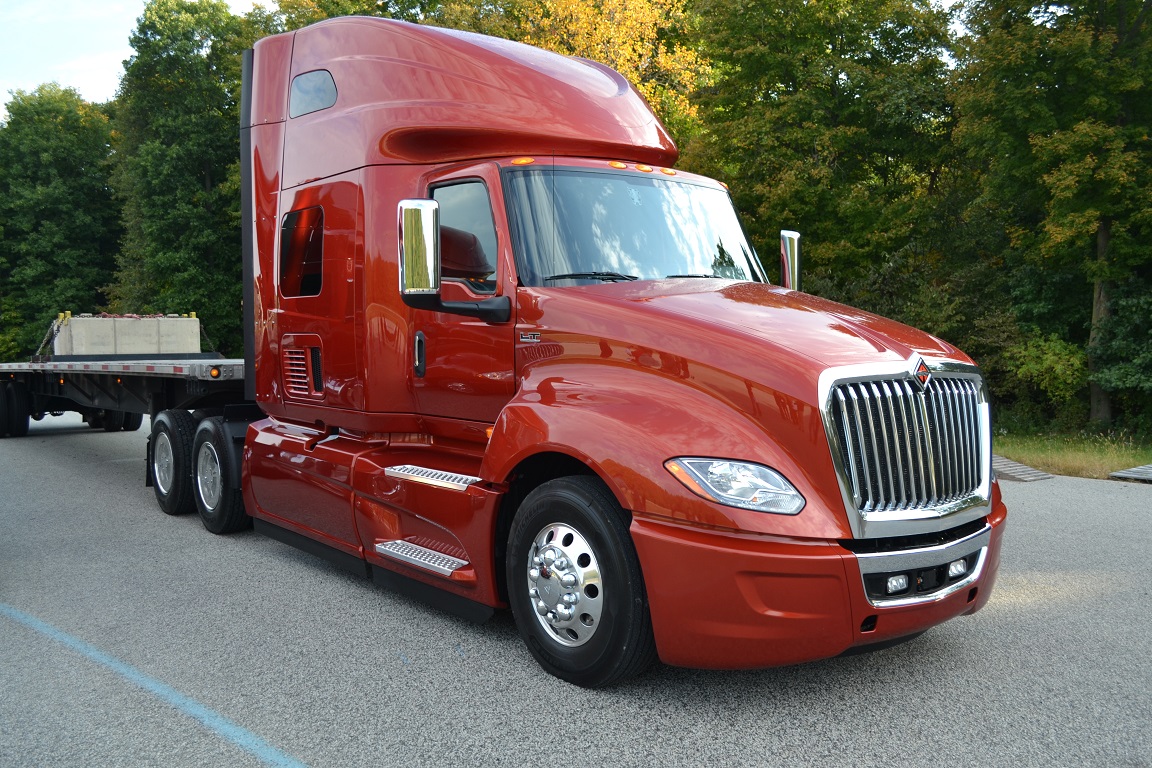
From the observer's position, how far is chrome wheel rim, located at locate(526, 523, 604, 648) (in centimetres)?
427

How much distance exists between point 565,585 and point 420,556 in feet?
3.75

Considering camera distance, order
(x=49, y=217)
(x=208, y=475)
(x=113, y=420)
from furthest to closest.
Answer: (x=49, y=217)
(x=113, y=420)
(x=208, y=475)

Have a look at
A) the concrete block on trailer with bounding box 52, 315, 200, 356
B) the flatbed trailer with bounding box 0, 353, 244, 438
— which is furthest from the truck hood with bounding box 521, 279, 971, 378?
the concrete block on trailer with bounding box 52, 315, 200, 356

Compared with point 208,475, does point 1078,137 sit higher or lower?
higher

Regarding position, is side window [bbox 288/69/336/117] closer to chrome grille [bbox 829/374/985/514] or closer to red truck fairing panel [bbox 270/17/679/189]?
red truck fairing panel [bbox 270/17/679/189]

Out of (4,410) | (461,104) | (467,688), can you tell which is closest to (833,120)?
(4,410)

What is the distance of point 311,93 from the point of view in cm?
651

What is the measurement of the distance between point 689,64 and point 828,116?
161 inches

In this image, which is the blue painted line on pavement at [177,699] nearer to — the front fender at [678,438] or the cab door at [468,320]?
the front fender at [678,438]

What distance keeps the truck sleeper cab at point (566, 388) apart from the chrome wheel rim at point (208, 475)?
1.95ft

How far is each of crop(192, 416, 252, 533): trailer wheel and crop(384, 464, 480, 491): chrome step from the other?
8.43 ft

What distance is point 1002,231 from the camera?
84.8 ft

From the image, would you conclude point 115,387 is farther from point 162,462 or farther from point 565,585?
point 565,585

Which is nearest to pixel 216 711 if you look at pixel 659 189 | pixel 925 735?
pixel 925 735
